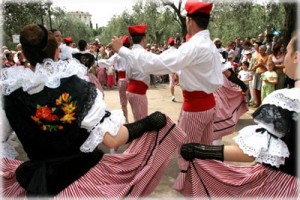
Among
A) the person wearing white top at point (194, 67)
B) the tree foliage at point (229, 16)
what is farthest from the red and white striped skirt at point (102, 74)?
the person wearing white top at point (194, 67)

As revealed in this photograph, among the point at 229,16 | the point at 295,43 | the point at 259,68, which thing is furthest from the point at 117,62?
the point at 229,16

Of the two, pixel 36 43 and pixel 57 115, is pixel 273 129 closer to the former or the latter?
pixel 57 115

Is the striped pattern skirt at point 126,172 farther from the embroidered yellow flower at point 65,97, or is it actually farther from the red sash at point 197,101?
the red sash at point 197,101

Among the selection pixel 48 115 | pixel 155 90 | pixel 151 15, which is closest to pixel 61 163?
pixel 48 115

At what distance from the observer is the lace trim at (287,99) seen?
184 centimetres

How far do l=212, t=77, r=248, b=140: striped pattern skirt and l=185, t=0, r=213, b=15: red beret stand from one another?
177 cm

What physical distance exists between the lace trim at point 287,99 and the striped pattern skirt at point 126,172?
87 centimetres

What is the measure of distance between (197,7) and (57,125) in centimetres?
186

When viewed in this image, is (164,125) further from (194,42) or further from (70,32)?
(70,32)

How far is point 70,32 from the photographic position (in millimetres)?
51344

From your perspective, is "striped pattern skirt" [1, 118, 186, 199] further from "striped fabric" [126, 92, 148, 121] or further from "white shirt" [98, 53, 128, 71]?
"white shirt" [98, 53, 128, 71]

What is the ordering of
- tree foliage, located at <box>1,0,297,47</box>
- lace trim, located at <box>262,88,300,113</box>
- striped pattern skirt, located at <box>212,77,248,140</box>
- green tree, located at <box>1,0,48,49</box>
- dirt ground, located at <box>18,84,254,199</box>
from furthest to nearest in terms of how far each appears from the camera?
green tree, located at <box>1,0,48,49</box>
tree foliage, located at <box>1,0,297,47</box>
striped pattern skirt, located at <box>212,77,248,140</box>
dirt ground, located at <box>18,84,254,199</box>
lace trim, located at <box>262,88,300,113</box>

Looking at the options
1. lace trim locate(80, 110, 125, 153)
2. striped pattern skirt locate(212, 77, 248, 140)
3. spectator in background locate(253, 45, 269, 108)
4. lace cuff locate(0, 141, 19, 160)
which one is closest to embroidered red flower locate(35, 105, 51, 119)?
lace trim locate(80, 110, 125, 153)

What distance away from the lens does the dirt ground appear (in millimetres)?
3826
